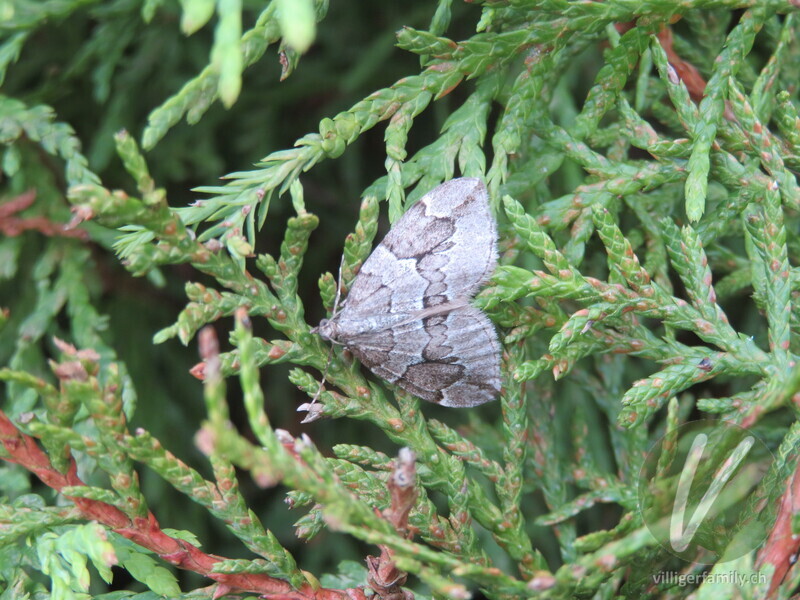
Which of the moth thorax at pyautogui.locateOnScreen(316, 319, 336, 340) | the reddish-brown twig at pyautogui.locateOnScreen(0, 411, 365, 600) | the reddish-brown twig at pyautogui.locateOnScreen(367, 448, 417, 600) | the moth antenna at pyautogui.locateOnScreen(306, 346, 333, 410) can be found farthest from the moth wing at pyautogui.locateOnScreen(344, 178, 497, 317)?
the reddish-brown twig at pyautogui.locateOnScreen(0, 411, 365, 600)

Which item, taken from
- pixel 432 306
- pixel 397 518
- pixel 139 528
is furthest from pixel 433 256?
pixel 139 528

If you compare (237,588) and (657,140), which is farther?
(657,140)

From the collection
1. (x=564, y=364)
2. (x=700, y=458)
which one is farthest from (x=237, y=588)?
(x=700, y=458)

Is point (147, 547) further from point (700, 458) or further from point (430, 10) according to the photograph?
point (430, 10)

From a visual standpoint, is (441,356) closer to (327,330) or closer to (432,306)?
(432,306)

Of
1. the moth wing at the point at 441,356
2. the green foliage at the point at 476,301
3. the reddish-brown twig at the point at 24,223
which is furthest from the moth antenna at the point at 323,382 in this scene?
the reddish-brown twig at the point at 24,223

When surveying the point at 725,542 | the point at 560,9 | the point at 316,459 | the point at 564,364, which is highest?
the point at 560,9
